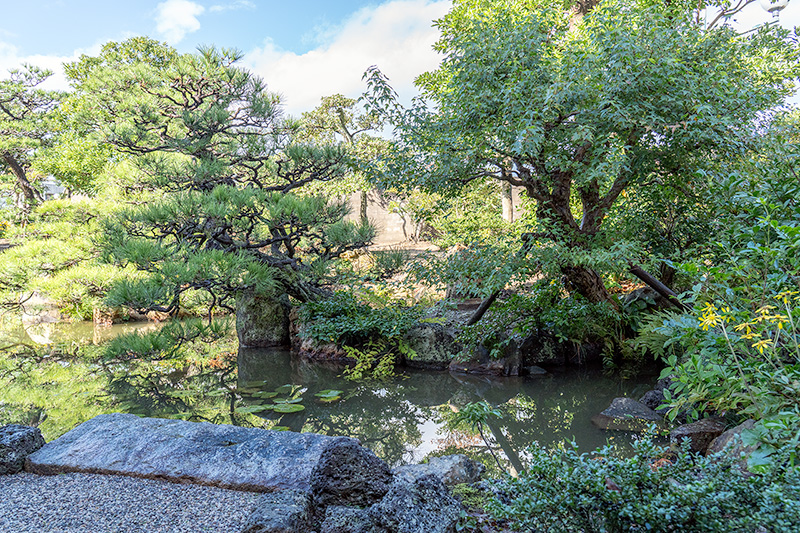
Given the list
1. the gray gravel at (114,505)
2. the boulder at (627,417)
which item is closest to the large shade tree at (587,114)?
the boulder at (627,417)

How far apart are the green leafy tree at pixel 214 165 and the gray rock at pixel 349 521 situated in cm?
278

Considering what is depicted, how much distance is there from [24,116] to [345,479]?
12.0m

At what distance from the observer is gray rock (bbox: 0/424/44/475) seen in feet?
7.66

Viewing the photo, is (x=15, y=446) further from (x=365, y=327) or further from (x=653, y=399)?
(x=653, y=399)

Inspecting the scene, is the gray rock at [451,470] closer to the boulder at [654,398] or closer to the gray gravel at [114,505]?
the gray gravel at [114,505]

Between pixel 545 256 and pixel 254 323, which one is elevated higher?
pixel 545 256

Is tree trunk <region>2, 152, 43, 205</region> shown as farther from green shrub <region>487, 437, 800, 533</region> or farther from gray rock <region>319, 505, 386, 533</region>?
green shrub <region>487, 437, 800, 533</region>

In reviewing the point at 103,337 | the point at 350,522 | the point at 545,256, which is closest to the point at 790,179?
the point at 545,256

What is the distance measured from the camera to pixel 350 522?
5.28 feet

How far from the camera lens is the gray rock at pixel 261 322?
6.77m

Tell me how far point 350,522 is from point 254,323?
18.1 feet

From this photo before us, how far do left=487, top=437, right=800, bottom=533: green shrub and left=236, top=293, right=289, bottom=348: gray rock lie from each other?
5649 millimetres

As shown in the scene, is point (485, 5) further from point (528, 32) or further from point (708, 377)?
point (708, 377)

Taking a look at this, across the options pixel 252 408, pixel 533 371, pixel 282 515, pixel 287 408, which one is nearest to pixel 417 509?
pixel 282 515
